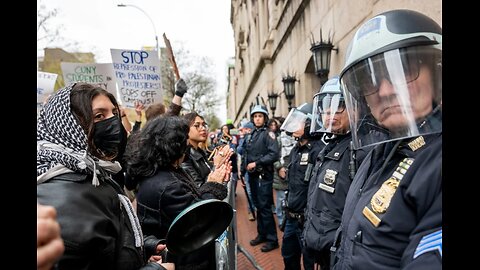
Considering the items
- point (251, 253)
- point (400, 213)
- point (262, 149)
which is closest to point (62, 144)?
point (400, 213)

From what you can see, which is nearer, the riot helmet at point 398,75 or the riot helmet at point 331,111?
the riot helmet at point 398,75

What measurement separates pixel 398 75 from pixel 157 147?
160 cm

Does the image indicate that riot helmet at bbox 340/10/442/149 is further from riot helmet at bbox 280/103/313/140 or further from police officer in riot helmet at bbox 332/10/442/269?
riot helmet at bbox 280/103/313/140

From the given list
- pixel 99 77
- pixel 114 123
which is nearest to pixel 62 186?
pixel 114 123

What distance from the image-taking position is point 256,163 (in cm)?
544

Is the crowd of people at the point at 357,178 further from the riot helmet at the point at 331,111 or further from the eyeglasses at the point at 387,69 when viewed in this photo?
the riot helmet at the point at 331,111

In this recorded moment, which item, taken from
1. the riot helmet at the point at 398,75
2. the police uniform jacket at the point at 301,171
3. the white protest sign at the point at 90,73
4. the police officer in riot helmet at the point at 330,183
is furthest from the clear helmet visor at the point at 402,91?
the white protest sign at the point at 90,73

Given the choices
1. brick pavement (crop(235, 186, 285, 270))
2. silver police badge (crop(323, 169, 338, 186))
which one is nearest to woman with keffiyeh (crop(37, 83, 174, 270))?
silver police badge (crop(323, 169, 338, 186))

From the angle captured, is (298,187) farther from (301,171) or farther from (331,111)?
→ (331,111)

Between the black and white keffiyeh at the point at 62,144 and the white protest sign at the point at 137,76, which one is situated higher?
the white protest sign at the point at 137,76

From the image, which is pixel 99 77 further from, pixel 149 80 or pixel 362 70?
pixel 362 70

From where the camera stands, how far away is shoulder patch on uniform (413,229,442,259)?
39.7 inches

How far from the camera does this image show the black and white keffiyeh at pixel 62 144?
1253 millimetres

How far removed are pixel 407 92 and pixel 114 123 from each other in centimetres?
131
